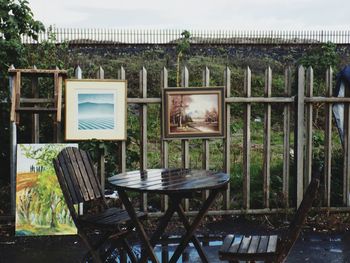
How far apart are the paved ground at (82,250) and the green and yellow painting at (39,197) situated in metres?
→ 0.12

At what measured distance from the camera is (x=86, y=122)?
6270mm

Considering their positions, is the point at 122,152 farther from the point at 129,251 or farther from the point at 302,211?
the point at 302,211

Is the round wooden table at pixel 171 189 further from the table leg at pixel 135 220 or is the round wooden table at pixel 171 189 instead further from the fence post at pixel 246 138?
the fence post at pixel 246 138

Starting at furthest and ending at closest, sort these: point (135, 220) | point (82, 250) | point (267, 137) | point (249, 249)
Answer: point (267, 137) < point (82, 250) < point (135, 220) < point (249, 249)

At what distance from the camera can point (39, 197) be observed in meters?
6.05

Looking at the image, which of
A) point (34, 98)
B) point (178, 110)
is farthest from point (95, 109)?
point (178, 110)

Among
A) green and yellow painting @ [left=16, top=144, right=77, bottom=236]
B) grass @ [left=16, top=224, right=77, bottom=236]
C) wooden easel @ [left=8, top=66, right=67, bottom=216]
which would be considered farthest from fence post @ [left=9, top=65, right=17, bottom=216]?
grass @ [left=16, top=224, right=77, bottom=236]

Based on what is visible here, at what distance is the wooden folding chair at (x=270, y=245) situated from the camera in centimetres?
323

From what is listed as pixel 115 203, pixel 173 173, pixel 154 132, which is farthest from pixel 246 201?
pixel 154 132

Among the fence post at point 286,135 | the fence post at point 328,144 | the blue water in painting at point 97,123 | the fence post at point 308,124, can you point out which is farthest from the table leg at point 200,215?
the fence post at point 328,144

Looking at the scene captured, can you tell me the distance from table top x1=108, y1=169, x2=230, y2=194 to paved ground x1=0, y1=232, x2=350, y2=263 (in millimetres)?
876

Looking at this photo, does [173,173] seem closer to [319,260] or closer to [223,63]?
[319,260]

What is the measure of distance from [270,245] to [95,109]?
3170 mm

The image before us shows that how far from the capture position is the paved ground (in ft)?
16.8
